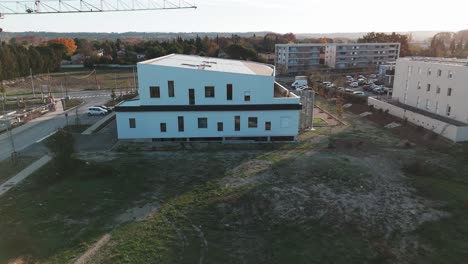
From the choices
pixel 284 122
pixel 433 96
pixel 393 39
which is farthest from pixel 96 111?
pixel 393 39

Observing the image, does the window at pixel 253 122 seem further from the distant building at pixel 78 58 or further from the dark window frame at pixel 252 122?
the distant building at pixel 78 58

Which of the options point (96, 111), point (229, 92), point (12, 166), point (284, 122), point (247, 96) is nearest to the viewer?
point (12, 166)

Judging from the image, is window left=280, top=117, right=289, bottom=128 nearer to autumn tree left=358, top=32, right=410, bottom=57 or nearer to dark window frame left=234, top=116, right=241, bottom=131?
dark window frame left=234, top=116, right=241, bottom=131

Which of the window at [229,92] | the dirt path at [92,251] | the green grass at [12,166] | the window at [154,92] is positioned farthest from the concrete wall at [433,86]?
the green grass at [12,166]

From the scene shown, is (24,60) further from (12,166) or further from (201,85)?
(201,85)

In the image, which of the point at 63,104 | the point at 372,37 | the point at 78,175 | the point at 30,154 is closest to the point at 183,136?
the point at 78,175

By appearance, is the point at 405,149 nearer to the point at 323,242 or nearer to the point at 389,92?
the point at 323,242

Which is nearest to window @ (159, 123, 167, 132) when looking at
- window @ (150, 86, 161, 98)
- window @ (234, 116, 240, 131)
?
window @ (150, 86, 161, 98)
